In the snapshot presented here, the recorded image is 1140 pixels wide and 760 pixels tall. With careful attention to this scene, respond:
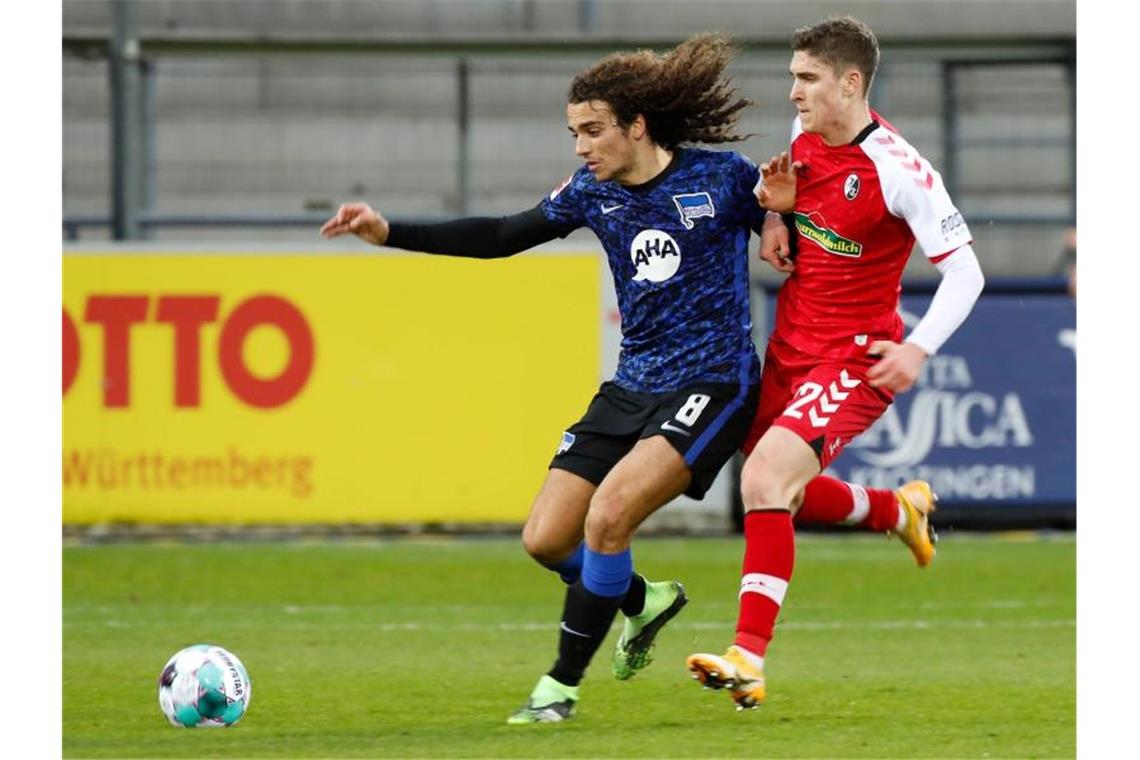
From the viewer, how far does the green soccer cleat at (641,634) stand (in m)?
7.22

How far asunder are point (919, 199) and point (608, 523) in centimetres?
146

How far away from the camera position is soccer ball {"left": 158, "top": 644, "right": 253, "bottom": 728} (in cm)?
667

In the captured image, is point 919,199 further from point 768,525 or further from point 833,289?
point 768,525

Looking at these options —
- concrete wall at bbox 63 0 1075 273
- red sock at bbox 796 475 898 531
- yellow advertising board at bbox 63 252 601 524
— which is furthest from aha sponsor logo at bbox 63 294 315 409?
red sock at bbox 796 475 898 531

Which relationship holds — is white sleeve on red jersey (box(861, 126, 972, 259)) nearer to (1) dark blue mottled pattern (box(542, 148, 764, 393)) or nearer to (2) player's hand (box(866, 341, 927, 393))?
(2) player's hand (box(866, 341, 927, 393))

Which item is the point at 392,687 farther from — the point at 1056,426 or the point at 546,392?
the point at 1056,426

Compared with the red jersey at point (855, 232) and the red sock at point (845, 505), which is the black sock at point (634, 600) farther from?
the red jersey at point (855, 232)

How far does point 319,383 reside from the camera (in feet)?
44.7

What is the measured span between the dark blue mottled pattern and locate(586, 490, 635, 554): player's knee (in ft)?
1.49

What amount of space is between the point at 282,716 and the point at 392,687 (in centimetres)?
81

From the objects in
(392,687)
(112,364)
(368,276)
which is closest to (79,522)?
(112,364)

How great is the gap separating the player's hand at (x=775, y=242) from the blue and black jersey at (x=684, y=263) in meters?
0.08

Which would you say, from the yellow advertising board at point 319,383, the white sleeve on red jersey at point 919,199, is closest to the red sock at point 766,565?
the white sleeve on red jersey at point 919,199

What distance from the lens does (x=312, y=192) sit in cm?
1723
